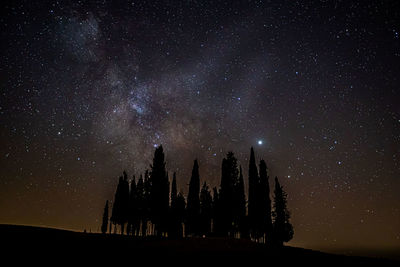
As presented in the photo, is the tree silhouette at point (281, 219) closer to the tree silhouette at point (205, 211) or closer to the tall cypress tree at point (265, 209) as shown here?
the tall cypress tree at point (265, 209)

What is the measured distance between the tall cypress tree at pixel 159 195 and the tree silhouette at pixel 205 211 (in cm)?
1291

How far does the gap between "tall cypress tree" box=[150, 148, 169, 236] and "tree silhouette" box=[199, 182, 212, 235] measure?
12.9 metres

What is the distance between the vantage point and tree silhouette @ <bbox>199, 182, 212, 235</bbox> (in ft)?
146

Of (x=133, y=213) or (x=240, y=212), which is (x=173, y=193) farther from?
(x=240, y=212)

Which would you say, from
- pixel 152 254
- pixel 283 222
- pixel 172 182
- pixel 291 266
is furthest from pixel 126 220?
pixel 291 266

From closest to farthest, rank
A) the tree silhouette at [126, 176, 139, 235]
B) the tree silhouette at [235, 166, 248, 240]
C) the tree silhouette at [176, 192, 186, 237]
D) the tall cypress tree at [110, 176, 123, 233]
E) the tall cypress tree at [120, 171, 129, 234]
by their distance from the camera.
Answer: the tree silhouette at [235, 166, 248, 240], the tree silhouette at [126, 176, 139, 235], the tall cypress tree at [120, 171, 129, 234], the tall cypress tree at [110, 176, 123, 233], the tree silhouette at [176, 192, 186, 237]

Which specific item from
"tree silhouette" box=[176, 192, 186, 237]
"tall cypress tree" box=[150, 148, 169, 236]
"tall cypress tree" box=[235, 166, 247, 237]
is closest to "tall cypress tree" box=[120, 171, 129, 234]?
"tree silhouette" box=[176, 192, 186, 237]

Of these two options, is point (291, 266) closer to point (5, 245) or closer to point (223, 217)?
point (5, 245)

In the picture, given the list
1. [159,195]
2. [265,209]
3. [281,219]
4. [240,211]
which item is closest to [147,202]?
[159,195]

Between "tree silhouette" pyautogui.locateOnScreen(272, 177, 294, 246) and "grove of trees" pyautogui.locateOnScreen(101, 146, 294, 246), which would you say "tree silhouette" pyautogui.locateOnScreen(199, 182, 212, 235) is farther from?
"tree silhouette" pyautogui.locateOnScreen(272, 177, 294, 246)

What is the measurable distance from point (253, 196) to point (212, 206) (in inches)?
458

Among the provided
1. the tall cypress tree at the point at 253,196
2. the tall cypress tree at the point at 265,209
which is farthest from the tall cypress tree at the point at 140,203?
the tall cypress tree at the point at 265,209

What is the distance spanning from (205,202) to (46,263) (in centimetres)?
3856

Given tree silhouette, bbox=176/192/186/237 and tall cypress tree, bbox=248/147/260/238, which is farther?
tree silhouette, bbox=176/192/186/237
